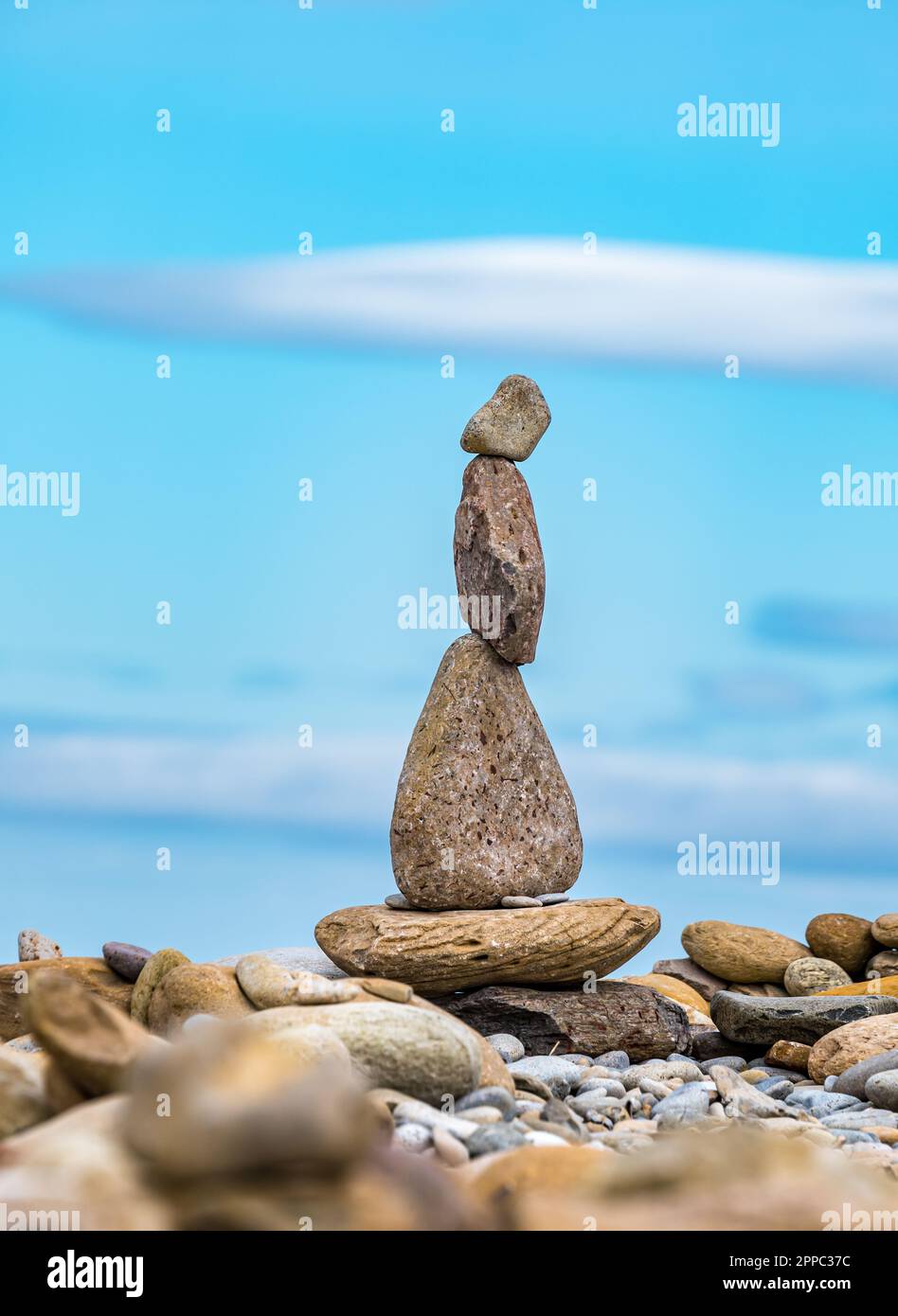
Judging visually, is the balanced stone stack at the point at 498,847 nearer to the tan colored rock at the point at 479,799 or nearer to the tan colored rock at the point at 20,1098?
the tan colored rock at the point at 479,799

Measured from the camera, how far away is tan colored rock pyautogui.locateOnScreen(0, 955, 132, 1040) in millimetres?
13141

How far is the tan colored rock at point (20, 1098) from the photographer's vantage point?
603cm

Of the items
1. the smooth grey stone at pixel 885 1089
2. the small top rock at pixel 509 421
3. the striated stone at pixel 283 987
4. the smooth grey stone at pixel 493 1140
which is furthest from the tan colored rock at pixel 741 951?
the smooth grey stone at pixel 493 1140

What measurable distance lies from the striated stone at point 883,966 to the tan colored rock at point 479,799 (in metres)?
5.03

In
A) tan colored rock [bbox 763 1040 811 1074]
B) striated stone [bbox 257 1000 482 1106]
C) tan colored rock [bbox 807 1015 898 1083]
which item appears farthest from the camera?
tan colored rock [bbox 763 1040 811 1074]

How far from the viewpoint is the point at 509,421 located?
41.4 ft

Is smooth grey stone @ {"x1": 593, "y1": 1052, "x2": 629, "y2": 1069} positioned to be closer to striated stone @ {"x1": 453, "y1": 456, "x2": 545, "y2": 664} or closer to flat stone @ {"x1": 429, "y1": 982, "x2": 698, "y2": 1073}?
flat stone @ {"x1": 429, "y1": 982, "x2": 698, "y2": 1073}

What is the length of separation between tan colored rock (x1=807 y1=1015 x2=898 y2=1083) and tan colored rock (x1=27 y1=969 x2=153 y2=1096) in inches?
266

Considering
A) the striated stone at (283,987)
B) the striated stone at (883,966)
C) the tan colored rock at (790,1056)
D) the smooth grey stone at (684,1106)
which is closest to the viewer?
the striated stone at (283,987)

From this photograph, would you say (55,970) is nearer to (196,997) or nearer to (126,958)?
(126,958)

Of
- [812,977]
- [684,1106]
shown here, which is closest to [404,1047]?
[684,1106]

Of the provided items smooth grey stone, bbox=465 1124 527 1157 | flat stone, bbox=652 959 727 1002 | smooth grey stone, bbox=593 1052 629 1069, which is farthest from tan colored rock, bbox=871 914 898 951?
smooth grey stone, bbox=465 1124 527 1157
